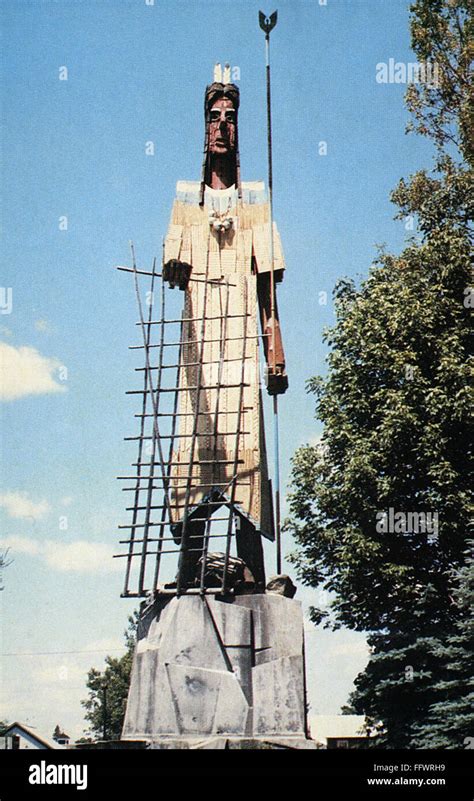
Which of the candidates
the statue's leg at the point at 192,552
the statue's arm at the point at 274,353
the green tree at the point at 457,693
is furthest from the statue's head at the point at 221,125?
the green tree at the point at 457,693

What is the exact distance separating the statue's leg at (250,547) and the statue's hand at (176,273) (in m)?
3.14

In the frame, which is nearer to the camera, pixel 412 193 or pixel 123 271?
pixel 123 271

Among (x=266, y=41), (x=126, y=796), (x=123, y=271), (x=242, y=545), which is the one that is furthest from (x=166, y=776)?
(x=266, y=41)

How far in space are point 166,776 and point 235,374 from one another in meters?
5.37

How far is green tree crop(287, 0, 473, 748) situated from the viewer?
14.0m

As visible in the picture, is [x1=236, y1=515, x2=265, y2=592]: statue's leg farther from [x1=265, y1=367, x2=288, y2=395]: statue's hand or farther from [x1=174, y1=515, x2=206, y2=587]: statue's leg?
[x1=265, y1=367, x2=288, y2=395]: statue's hand

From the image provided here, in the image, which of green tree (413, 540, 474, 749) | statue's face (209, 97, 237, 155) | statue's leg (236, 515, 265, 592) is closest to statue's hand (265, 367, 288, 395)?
statue's leg (236, 515, 265, 592)

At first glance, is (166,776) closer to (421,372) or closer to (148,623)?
(148,623)

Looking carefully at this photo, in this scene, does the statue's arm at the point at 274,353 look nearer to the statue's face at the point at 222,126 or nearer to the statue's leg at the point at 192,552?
the statue's leg at the point at 192,552

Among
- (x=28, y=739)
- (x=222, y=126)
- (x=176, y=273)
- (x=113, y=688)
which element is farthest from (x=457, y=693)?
(x=113, y=688)

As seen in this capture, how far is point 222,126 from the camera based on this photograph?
12352 millimetres

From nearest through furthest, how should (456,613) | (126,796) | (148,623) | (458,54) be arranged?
(126,796) → (148,623) → (456,613) → (458,54)

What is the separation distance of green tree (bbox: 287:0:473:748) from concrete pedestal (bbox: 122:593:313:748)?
3638mm

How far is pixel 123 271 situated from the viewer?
38.0 feet
